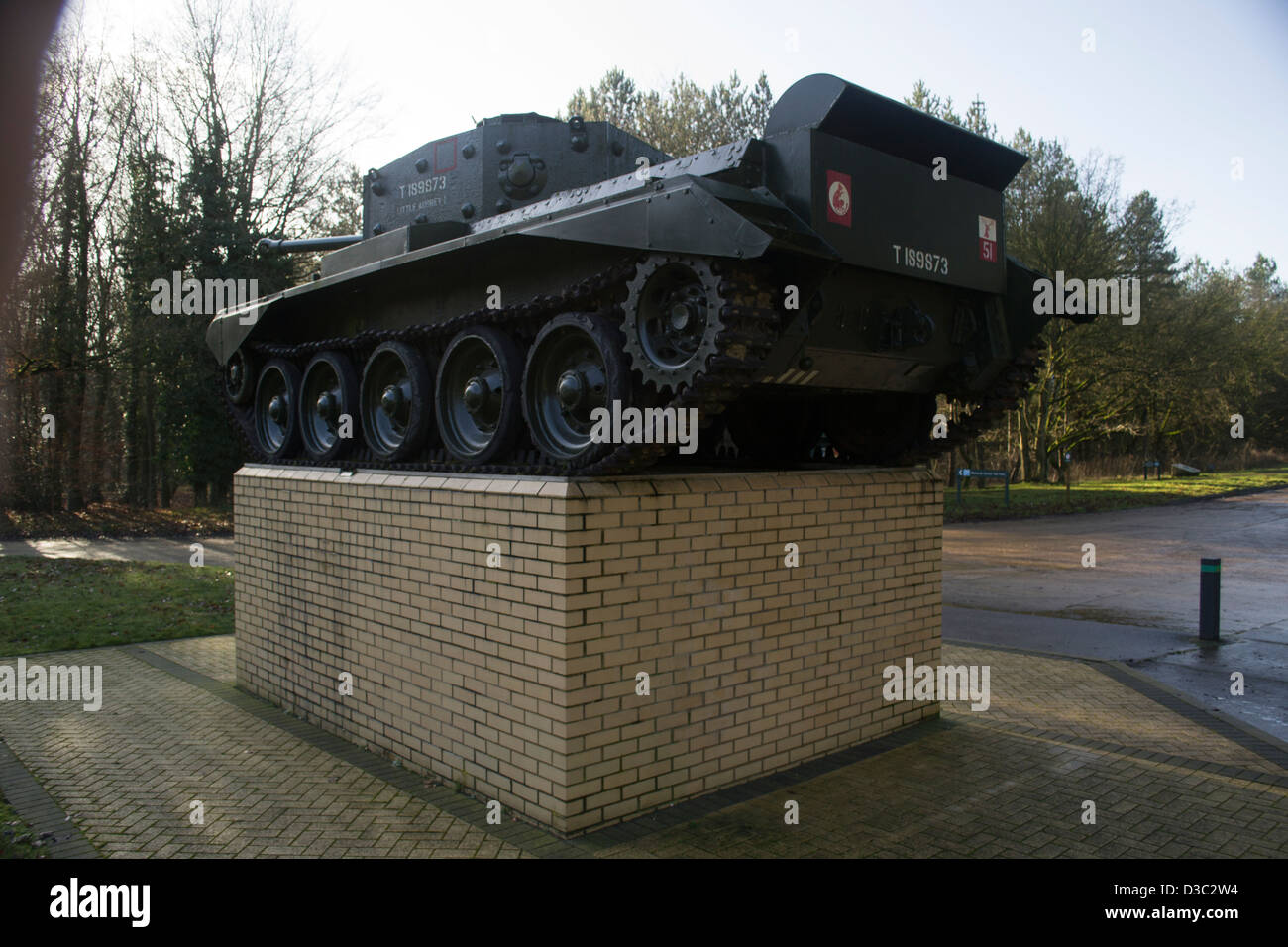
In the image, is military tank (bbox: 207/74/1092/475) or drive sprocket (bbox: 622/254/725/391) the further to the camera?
military tank (bbox: 207/74/1092/475)

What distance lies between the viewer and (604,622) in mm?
4770

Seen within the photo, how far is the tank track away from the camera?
13.8ft

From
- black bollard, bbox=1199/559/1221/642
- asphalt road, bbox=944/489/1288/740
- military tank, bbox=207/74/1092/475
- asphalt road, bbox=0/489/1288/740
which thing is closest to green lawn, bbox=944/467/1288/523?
asphalt road, bbox=0/489/1288/740

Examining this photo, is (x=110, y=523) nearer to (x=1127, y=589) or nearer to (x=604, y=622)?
(x=1127, y=589)

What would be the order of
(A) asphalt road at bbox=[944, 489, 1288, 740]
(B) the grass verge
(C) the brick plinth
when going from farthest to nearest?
(B) the grass verge → (A) asphalt road at bbox=[944, 489, 1288, 740] → (C) the brick plinth

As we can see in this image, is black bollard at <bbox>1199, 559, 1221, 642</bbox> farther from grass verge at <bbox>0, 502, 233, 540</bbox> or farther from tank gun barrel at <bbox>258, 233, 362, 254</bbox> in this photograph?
grass verge at <bbox>0, 502, 233, 540</bbox>

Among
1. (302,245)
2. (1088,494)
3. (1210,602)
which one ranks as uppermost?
(302,245)

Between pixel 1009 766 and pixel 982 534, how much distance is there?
16.6 meters

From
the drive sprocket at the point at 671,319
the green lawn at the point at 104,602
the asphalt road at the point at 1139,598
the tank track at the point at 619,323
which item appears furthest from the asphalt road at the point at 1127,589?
the drive sprocket at the point at 671,319

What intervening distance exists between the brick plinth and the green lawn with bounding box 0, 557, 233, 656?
4.10 metres

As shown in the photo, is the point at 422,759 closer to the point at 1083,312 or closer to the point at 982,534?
the point at 1083,312

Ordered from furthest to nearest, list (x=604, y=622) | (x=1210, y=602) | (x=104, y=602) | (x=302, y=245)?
(x=104, y=602), (x=1210, y=602), (x=302, y=245), (x=604, y=622)

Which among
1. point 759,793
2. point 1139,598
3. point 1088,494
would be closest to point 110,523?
point 1139,598

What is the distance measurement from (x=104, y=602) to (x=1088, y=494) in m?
27.8
